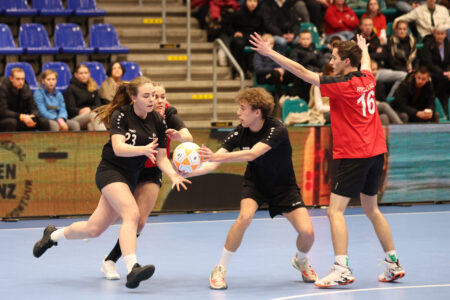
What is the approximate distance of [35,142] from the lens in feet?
36.0

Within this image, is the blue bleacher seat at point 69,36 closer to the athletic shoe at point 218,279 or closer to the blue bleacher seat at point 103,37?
the blue bleacher seat at point 103,37

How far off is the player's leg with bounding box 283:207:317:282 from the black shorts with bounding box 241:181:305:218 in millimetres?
58

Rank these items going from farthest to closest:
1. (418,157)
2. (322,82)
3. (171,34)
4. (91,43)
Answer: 1. (171,34)
2. (91,43)
3. (418,157)
4. (322,82)

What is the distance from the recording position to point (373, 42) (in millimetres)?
15820

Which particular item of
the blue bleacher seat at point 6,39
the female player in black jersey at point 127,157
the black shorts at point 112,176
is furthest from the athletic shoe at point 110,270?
the blue bleacher seat at point 6,39

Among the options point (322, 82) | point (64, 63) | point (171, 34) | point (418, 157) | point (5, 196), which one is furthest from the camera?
point (171, 34)

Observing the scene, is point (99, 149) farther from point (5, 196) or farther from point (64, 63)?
point (64, 63)

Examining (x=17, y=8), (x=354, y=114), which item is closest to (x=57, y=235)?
(x=354, y=114)

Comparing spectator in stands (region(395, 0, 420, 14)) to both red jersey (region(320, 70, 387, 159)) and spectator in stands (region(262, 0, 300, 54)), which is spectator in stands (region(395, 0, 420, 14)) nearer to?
spectator in stands (region(262, 0, 300, 54))

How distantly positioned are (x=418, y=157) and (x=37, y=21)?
760 cm

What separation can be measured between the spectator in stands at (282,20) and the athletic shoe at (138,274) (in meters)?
9.64

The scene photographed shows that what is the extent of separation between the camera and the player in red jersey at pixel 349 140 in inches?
277

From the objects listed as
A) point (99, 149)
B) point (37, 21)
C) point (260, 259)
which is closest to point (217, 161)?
point (260, 259)

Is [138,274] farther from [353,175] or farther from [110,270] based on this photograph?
[353,175]
